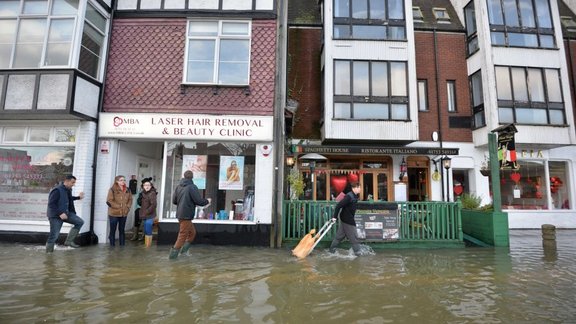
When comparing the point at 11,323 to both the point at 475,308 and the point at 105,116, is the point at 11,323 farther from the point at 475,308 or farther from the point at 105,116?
the point at 105,116

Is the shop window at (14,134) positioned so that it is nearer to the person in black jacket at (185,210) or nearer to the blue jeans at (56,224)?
the blue jeans at (56,224)

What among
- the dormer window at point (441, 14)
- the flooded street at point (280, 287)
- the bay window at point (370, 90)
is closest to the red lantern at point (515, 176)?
the bay window at point (370, 90)

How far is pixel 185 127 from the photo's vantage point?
8.95 m

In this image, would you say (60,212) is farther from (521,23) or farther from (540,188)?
(521,23)

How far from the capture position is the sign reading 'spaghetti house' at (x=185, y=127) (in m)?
8.92

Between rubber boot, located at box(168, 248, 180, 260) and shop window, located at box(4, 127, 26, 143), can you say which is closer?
rubber boot, located at box(168, 248, 180, 260)

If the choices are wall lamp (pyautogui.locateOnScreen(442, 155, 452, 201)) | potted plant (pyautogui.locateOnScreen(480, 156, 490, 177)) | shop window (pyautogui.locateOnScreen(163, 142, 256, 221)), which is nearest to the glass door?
wall lamp (pyautogui.locateOnScreen(442, 155, 452, 201))

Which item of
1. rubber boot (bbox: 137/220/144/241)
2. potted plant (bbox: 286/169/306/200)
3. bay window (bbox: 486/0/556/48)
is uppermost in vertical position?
bay window (bbox: 486/0/556/48)

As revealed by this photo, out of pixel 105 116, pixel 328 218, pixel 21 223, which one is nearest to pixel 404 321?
pixel 328 218

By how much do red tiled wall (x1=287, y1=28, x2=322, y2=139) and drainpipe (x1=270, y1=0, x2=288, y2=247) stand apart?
4.59 meters

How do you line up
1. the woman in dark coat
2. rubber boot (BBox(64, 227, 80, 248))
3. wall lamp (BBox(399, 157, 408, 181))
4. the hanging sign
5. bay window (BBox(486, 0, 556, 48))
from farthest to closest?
bay window (BBox(486, 0, 556, 48)) → wall lamp (BBox(399, 157, 408, 181)) → the hanging sign → the woman in dark coat → rubber boot (BBox(64, 227, 80, 248))

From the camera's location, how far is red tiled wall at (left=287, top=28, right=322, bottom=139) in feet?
46.1

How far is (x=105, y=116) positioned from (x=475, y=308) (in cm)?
947

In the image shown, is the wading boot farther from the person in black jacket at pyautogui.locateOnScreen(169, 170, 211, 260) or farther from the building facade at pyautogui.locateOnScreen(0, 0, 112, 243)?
the person in black jacket at pyautogui.locateOnScreen(169, 170, 211, 260)
